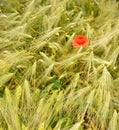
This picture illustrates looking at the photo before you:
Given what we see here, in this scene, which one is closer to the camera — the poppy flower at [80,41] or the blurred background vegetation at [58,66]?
the blurred background vegetation at [58,66]

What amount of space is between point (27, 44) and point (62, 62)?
0.32 metres

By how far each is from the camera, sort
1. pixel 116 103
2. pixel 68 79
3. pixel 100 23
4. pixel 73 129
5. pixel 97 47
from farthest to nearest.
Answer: pixel 100 23 < pixel 97 47 < pixel 68 79 < pixel 116 103 < pixel 73 129

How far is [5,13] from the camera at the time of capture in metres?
2.49

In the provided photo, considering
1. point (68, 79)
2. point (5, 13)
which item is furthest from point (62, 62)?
point (5, 13)

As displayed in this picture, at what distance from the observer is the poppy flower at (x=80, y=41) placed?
211 cm

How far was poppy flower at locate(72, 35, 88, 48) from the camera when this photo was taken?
2109 mm

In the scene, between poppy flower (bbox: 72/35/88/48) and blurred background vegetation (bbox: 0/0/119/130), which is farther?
poppy flower (bbox: 72/35/88/48)

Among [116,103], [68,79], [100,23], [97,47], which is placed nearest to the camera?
[116,103]

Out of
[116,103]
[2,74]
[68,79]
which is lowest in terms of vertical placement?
[116,103]

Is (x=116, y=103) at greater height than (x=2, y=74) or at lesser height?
lesser

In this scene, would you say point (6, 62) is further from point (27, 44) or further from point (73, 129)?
point (73, 129)

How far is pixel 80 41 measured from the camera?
2131mm

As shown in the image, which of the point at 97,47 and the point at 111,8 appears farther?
the point at 111,8

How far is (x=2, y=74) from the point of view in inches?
77.9
